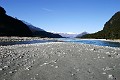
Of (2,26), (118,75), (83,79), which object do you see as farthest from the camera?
(2,26)

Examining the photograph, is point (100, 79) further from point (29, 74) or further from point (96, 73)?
point (29, 74)

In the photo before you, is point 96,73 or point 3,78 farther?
point 96,73

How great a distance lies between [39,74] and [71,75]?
197cm

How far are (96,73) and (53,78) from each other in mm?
2856

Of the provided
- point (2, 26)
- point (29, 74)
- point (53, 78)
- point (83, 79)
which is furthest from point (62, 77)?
point (2, 26)

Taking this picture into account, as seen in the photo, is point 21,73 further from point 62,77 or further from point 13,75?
point 62,77

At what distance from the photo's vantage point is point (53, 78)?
11094mm

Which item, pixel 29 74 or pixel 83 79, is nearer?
pixel 83 79

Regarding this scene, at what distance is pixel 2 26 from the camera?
19938cm

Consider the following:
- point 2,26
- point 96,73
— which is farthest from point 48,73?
point 2,26

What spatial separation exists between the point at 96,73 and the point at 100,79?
1.49 m

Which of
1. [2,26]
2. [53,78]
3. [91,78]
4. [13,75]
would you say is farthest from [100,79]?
[2,26]

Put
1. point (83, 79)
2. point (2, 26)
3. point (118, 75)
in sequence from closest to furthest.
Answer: point (83, 79) → point (118, 75) → point (2, 26)

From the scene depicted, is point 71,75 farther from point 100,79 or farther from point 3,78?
point 3,78
